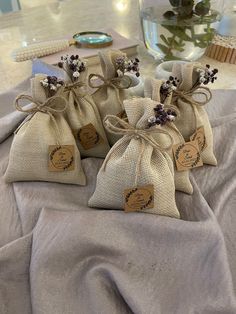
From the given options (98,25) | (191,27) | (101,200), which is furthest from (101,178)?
(98,25)

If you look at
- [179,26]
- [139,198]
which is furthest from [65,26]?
[139,198]

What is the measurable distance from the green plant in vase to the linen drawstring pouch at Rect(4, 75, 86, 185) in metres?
0.40

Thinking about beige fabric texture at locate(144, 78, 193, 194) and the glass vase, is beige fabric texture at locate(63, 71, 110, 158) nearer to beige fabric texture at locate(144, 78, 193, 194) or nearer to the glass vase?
beige fabric texture at locate(144, 78, 193, 194)

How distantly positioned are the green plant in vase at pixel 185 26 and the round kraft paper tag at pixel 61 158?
44 centimetres

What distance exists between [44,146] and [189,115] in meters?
0.24

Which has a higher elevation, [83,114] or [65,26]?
[83,114]

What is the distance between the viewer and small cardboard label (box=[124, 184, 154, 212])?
18.1 inches

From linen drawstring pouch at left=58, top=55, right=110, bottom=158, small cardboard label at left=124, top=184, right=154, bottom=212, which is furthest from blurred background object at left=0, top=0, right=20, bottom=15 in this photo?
small cardboard label at left=124, top=184, right=154, bottom=212

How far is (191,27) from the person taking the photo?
80cm

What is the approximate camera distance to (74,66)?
54 centimetres

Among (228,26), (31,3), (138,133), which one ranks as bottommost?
(31,3)

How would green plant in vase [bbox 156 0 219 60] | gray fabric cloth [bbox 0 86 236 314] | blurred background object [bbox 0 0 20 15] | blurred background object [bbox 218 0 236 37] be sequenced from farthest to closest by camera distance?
blurred background object [bbox 0 0 20 15] → blurred background object [bbox 218 0 236 37] → green plant in vase [bbox 156 0 219 60] → gray fabric cloth [bbox 0 86 236 314]

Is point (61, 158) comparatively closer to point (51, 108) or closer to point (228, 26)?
point (51, 108)

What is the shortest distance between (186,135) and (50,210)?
10.0 inches
